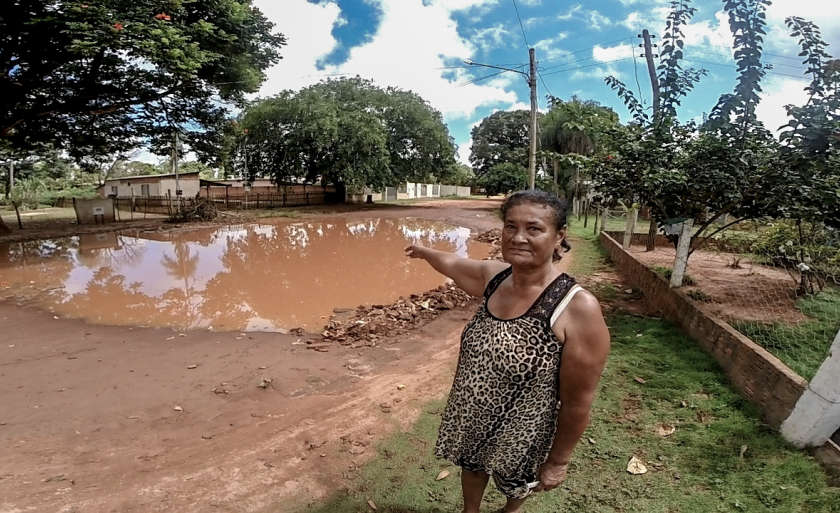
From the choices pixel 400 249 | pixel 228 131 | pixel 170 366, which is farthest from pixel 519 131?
pixel 170 366

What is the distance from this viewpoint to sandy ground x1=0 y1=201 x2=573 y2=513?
2.57 meters

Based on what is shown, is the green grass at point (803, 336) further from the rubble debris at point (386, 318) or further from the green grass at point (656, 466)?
the rubble debris at point (386, 318)

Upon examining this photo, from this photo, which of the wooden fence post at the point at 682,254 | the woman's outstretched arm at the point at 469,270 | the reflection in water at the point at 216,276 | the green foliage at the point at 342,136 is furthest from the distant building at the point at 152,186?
the woman's outstretched arm at the point at 469,270

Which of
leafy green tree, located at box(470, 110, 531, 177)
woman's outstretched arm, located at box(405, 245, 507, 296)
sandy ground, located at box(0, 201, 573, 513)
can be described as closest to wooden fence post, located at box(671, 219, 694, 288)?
sandy ground, located at box(0, 201, 573, 513)

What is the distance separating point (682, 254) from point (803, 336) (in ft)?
6.10

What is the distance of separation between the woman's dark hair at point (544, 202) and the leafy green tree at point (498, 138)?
42.5m

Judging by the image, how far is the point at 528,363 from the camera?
4.82 ft

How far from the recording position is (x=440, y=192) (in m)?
52.0

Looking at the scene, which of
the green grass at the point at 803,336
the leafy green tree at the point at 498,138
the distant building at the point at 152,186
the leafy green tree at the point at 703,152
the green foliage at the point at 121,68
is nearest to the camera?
the green grass at the point at 803,336

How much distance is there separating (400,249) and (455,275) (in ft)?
36.5

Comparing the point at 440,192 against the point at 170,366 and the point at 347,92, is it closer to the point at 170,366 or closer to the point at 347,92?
the point at 347,92

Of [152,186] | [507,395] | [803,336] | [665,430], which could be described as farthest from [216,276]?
[152,186]

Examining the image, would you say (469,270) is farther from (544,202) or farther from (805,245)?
(805,245)

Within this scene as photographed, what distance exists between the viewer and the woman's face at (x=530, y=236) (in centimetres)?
149
